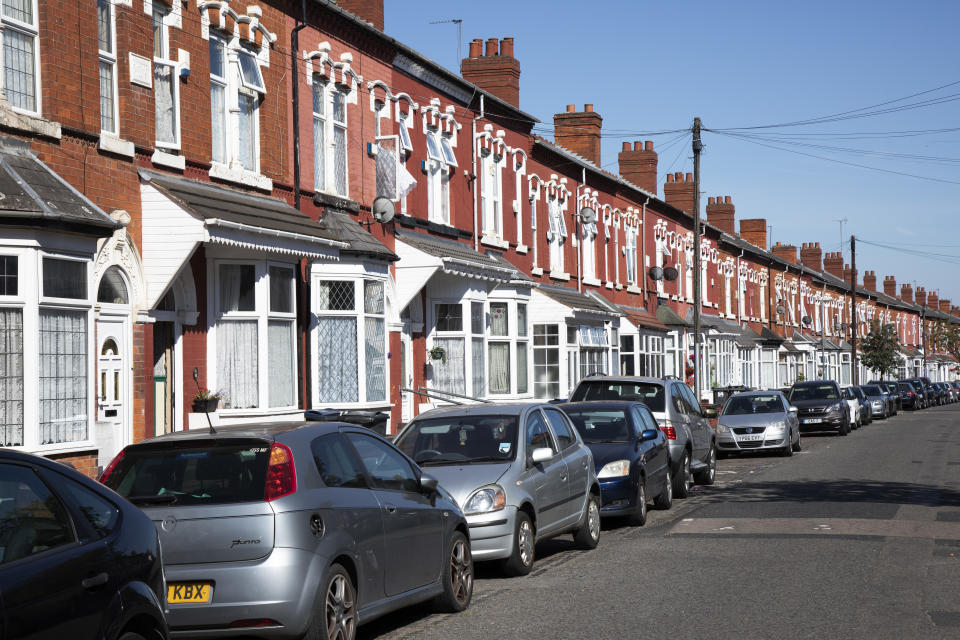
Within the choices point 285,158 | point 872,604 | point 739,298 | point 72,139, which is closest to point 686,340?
point 739,298

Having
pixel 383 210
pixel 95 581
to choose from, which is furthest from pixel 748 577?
pixel 383 210

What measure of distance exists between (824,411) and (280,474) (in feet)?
107

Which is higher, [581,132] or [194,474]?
[581,132]

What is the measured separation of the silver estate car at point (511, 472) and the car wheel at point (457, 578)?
998 mm

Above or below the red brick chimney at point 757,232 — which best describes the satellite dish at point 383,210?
below

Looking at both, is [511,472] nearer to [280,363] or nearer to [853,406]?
[280,363]

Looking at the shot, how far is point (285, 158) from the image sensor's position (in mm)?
19781

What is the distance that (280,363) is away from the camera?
1870 cm

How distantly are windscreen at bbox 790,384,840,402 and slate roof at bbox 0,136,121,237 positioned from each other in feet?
97.1

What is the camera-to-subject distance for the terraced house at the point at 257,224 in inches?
525

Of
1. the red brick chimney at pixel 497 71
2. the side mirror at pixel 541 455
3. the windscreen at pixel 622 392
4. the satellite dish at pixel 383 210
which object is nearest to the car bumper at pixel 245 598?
the side mirror at pixel 541 455

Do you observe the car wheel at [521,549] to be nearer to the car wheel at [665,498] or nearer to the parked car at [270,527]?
the parked car at [270,527]

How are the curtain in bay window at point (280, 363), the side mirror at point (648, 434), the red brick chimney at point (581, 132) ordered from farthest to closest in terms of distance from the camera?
1. the red brick chimney at point (581, 132)
2. the curtain in bay window at point (280, 363)
3. the side mirror at point (648, 434)

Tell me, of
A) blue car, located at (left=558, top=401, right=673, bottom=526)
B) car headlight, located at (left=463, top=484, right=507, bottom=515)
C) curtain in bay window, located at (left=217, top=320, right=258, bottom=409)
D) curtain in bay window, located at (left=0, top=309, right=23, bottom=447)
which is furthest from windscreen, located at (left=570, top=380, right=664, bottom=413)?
curtain in bay window, located at (left=0, top=309, right=23, bottom=447)
